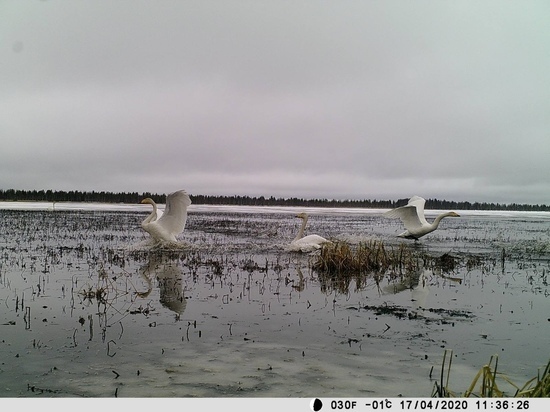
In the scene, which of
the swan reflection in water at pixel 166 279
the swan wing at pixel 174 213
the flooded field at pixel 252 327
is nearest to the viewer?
the flooded field at pixel 252 327

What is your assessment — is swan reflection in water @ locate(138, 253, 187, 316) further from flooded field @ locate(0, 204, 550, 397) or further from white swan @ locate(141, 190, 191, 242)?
white swan @ locate(141, 190, 191, 242)

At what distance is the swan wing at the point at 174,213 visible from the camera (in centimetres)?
1265

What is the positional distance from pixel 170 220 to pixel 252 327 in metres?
8.03

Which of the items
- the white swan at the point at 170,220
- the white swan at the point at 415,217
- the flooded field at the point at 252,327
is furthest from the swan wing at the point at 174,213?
the white swan at the point at 415,217

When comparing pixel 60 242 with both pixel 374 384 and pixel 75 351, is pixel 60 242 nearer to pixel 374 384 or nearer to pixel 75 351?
pixel 75 351

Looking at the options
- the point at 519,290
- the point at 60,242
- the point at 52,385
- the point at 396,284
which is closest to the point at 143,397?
the point at 52,385

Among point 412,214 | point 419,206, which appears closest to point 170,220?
point 412,214

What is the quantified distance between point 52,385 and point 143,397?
0.81 m

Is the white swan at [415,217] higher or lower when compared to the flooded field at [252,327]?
higher

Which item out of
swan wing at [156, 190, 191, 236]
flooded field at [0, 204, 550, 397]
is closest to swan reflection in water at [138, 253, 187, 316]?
flooded field at [0, 204, 550, 397]

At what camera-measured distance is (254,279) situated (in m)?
8.88

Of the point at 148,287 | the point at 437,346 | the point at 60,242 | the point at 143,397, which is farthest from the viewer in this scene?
the point at 60,242

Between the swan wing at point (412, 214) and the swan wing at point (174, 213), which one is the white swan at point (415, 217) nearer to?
the swan wing at point (412, 214)

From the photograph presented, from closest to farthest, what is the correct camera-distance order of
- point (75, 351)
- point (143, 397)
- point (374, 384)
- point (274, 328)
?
point (143, 397)
point (374, 384)
point (75, 351)
point (274, 328)
